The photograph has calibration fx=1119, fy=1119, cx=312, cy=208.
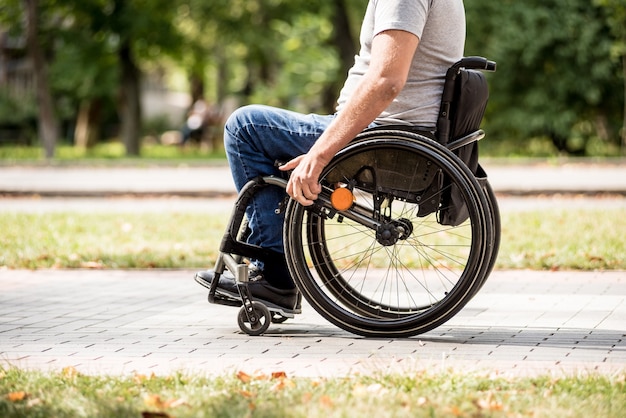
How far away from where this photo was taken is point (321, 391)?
12.1 feet

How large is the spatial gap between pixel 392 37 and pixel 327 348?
4.30 feet

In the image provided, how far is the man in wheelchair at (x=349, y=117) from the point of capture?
4.52m

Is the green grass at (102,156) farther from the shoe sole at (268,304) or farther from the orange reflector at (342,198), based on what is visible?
the orange reflector at (342,198)

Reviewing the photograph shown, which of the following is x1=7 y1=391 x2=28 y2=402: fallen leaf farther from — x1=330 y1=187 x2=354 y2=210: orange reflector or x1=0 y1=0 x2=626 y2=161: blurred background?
x1=0 y1=0 x2=626 y2=161: blurred background

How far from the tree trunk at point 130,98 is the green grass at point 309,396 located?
89.3 ft

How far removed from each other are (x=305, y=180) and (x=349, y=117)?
1.07ft

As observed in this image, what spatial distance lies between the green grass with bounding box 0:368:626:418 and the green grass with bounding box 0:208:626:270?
381 centimetres

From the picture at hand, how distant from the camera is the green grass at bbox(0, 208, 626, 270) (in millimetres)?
7891

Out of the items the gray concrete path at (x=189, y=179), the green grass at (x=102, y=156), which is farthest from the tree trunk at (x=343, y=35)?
the gray concrete path at (x=189, y=179)

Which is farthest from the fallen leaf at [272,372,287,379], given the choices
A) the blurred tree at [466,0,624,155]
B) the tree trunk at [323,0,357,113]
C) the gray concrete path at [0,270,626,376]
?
the blurred tree at [466,0,624,155]

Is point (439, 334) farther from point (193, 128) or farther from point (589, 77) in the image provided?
point (193, 128)

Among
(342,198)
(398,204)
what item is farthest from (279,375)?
(398,204)

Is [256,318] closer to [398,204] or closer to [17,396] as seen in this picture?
[398,204]

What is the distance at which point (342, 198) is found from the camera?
4.76 metres
